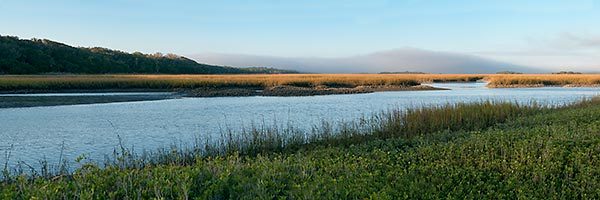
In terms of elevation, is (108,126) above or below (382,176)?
below

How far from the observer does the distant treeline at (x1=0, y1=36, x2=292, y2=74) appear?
9250cm

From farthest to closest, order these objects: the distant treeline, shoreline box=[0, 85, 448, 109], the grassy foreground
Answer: the distant treeline < shoreline box=[0, 85, 448, 109] < the grassy foreground

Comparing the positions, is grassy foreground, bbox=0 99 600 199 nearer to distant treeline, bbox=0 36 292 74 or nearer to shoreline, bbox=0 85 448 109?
shoreline, bbox=0 85 448 109

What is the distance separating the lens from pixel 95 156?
1416 cm

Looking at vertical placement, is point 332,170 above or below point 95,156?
above

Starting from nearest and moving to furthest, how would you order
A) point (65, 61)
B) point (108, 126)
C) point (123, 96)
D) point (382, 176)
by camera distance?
point (382, 176) → point (108, 126) → point (123, 96) → point (65, 61)

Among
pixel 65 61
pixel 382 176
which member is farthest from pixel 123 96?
pixel 65 61

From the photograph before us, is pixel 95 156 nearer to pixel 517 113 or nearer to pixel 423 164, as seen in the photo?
pixel 423 164

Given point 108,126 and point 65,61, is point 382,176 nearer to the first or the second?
point 108,126

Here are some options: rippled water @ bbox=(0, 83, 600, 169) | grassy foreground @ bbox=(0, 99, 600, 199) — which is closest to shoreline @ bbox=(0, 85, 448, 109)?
rippled water @ bbox=(0, 83, 600, 169)

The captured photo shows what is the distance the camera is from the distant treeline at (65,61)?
3642 inches

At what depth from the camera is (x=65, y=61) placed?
106375 millimetres

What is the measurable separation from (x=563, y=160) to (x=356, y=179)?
3968 millimetres

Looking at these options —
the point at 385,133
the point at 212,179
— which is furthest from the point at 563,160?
the point at 385,133
